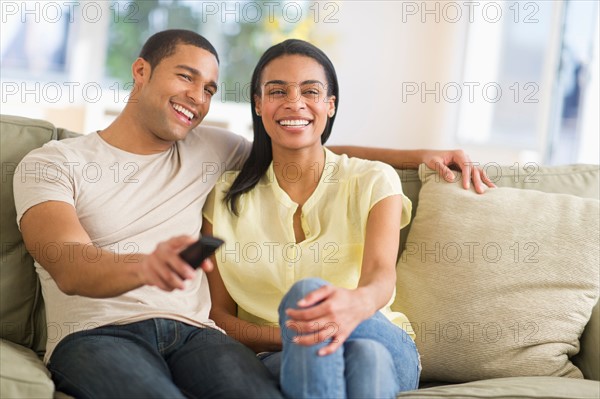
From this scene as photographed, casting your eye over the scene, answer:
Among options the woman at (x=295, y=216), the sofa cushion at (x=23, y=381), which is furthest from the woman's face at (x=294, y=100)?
the sofa cushion at (x=23, y=381)

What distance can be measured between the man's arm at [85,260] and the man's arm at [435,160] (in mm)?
821

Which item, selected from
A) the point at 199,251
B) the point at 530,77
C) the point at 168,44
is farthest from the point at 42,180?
the point at 530,77

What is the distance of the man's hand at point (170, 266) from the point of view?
1.29 metres

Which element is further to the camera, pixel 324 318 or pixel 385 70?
pixel 385 70

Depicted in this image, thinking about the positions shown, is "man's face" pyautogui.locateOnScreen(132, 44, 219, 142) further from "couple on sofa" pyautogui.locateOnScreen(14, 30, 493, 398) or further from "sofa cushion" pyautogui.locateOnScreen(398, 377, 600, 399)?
"sofa cushion" pyautogui.locateOnScreen(398, 377, 600, 399)

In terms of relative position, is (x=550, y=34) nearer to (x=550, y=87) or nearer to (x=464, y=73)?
(x=550, y=87)

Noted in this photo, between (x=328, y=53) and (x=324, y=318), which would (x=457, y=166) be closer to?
(x=324, y=318)

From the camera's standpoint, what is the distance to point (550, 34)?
4.66 meters

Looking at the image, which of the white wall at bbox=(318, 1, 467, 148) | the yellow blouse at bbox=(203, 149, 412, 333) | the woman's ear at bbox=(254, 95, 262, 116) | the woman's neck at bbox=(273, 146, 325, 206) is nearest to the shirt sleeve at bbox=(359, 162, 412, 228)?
the yellow blouse at bbox=(203, 149, 412, 333)

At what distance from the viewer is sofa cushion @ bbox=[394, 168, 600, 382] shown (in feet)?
6.06

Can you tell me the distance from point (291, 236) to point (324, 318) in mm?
456

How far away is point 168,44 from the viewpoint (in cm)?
201

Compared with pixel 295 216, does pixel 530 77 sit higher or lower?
higher

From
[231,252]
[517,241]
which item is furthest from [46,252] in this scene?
[517,241]
